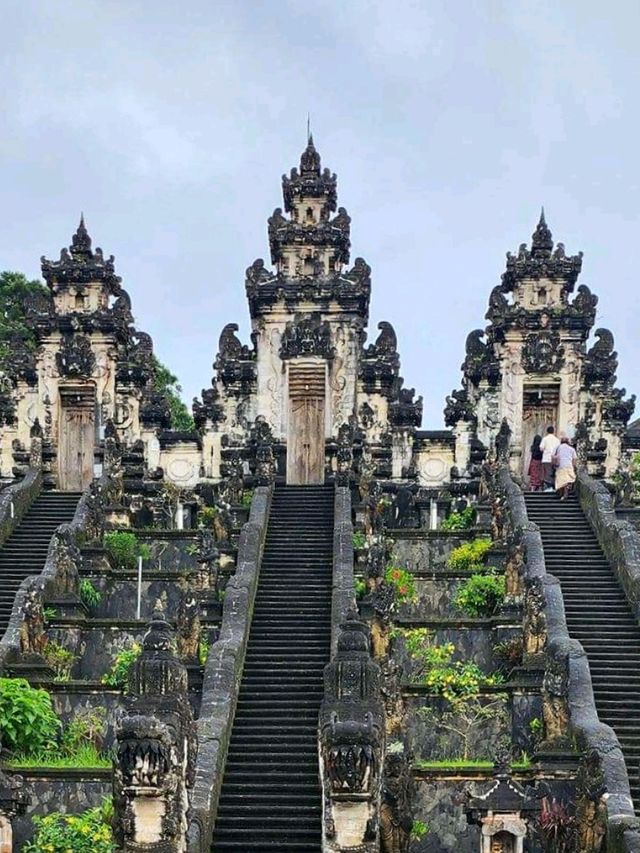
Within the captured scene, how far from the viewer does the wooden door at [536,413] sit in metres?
30.3

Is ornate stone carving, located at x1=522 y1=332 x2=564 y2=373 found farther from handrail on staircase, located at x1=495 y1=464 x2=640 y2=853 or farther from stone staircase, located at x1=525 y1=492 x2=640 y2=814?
handrail on staircase, located at x1=495 y1=464 x2=640 y2=853

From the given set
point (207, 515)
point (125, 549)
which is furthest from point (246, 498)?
point (125, 549)

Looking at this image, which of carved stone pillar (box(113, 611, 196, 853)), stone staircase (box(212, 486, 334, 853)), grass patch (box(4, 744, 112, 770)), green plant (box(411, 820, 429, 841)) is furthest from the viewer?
grass patch (box(4, 744, 112, 770))

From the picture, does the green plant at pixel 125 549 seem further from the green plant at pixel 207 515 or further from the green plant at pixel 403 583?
the green plant at pixel 403 583

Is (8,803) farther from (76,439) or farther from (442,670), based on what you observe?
(76,439)

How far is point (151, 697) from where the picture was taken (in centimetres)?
1337

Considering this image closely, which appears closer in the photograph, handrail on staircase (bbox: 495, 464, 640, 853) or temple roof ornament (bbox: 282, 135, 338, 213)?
handrail on staircase (bbox: 495, 464, 640, 853)

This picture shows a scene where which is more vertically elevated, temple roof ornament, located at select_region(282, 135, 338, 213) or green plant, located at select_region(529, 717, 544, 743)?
temple roof ornament, located at select_region(282, 135, 338, 213)

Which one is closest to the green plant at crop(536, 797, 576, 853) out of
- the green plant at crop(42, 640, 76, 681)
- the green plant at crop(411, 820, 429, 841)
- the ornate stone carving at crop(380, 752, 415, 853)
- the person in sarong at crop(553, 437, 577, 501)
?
the green plant at crop(411, 820, 429, 841)

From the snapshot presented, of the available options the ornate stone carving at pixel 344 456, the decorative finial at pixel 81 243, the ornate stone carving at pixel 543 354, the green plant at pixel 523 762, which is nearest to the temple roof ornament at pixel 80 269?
the decorative finial at pixel 81 243

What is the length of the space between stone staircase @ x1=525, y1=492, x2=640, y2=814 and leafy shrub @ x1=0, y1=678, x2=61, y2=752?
23.8ft

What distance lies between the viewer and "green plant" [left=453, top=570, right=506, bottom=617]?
71.4ft

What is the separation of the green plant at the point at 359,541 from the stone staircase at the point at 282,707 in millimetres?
472

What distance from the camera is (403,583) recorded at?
22094mm
